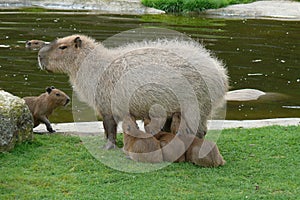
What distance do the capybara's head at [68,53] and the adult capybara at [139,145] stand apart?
96 centimetres

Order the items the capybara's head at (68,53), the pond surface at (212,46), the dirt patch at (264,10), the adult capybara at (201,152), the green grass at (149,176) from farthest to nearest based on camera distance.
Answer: the dirt patch at (264,10), the pond surface at (212,46), the capybara's head at (68,53), the adult capybara at (201,152), the green grass at (149,176)

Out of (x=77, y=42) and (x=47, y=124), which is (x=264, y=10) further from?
(x=77, y=42)

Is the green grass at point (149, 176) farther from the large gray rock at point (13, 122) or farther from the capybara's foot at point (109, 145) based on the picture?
the capybara's foot at point (109, 145)

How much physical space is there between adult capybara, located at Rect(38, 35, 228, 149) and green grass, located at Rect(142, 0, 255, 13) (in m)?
18.8

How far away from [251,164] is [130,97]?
1321mm

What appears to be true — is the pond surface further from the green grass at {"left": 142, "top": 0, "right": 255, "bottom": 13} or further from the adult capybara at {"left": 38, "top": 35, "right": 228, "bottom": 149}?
the adult capybara at {"left": 38, "top": 35, "right": 228, "bottom": 149}

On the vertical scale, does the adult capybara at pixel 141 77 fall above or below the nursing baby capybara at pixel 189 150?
above

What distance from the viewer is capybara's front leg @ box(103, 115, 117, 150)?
661 centimetres

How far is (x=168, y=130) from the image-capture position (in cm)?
654

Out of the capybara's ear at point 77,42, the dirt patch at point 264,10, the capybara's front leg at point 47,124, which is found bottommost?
the dirt patch at point 264,10

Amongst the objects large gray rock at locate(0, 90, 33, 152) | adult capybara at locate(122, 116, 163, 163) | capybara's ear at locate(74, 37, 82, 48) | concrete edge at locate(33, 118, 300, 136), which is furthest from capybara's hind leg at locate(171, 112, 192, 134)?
large gray rock at locate(0, 90, 33, 152)

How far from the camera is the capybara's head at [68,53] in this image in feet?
22.4

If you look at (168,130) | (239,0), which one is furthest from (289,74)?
(239,0)

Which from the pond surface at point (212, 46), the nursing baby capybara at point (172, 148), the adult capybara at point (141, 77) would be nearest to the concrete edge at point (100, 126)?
the adult capybara at point (141, 77)
